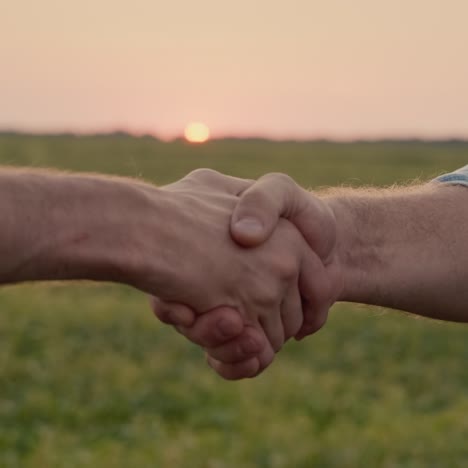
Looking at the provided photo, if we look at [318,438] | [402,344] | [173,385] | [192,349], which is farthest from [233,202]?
[402,344]

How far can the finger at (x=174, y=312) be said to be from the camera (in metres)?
3.03

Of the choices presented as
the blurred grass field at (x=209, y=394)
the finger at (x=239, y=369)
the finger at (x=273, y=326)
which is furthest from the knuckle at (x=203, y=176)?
the finger at (x=239, y=369)

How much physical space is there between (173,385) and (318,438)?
1.83m

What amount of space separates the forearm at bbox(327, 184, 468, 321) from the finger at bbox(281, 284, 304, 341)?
0.53ft

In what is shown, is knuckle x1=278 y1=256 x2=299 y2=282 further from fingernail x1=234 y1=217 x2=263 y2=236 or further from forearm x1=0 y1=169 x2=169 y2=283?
forearm x1=0 y1=169 x2=169 y2=283

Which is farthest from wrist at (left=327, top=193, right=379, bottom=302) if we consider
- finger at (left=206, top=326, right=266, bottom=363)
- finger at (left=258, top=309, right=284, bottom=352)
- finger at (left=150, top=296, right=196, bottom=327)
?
finger at (left=150, top=296, right=196, bottom=327)

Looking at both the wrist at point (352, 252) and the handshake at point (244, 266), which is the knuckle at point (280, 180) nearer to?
the handshake at point (244, 266)

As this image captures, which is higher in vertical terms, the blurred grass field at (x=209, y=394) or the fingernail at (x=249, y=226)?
the fingernail at (x=249, y=226)

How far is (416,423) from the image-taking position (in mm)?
6645

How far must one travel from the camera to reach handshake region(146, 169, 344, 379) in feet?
9.77

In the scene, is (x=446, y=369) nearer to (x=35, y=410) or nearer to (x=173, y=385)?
(x=173, y=385)

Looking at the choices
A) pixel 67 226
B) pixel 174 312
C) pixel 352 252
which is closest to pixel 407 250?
pixel 352 252

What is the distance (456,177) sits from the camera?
140 inches

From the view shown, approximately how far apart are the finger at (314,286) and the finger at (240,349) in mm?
225
